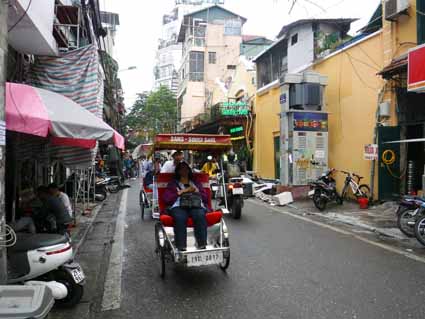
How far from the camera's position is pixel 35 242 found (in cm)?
438

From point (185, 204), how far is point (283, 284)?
166cm

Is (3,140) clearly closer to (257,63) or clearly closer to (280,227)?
(280,227)

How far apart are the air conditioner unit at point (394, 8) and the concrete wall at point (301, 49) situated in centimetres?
561

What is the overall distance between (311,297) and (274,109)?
1629 centimetres

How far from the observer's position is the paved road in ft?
13.8

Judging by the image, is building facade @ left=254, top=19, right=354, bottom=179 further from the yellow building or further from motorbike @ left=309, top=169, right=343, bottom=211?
motorbike @ left=309, top=169, right=343, bottom=211

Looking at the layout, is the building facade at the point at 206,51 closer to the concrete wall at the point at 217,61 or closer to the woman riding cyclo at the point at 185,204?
the concrete wall at the point at 217,61

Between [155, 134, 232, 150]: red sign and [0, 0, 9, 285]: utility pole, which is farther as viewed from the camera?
[155, 134, 232, 150]: red sign

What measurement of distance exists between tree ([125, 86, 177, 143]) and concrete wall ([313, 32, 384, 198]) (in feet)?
108

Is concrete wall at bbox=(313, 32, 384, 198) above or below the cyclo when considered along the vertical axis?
above

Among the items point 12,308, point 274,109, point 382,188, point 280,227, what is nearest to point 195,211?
point 12,308

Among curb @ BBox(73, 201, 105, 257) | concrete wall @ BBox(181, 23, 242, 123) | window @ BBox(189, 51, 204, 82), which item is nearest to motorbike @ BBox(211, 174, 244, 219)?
curb @ BBox(73, 201, 105, 257)

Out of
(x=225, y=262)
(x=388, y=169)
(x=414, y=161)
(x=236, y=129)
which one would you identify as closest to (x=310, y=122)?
(x=388, y=169)

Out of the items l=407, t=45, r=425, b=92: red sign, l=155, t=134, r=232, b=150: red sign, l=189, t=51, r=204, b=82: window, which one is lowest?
l=155, t=134, r=232, b=150: red sign
